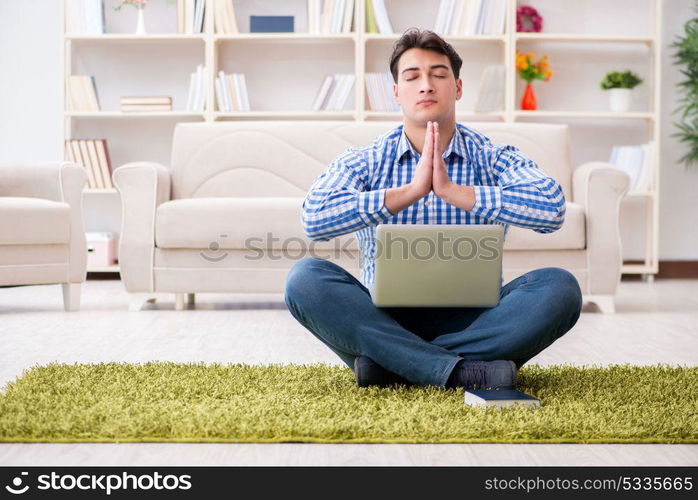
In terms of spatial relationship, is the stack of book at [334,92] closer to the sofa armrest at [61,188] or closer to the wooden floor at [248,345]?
the wooden floor at [248,345]

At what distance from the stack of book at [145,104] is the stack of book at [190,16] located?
38cm

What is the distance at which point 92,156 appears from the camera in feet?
15.9

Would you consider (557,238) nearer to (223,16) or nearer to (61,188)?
(61,188)

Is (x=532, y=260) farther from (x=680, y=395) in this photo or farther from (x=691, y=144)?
(x=691, y=144)

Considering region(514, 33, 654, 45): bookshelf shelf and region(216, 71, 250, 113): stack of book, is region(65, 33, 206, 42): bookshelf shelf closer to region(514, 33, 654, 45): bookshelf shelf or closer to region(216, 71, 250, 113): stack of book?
region(216, 71, 250, 113): stack of book

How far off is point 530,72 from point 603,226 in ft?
5.33

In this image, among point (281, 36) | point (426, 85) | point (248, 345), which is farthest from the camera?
point (281, 36)

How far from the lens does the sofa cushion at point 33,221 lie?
10.9ft

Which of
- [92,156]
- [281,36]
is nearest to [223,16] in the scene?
[281,36]

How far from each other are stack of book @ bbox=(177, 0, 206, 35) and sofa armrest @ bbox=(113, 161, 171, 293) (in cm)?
157

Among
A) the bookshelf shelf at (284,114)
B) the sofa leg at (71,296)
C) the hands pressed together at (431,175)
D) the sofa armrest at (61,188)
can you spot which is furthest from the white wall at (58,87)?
the hands pressed together at (431,175)

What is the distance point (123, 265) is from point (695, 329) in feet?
6.80

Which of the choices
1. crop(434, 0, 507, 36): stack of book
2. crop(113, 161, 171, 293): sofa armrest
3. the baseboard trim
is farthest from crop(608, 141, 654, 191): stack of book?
crop(113, 161, 171, 293): sofa armrest

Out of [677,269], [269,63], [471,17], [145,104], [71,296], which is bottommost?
[677,269]
